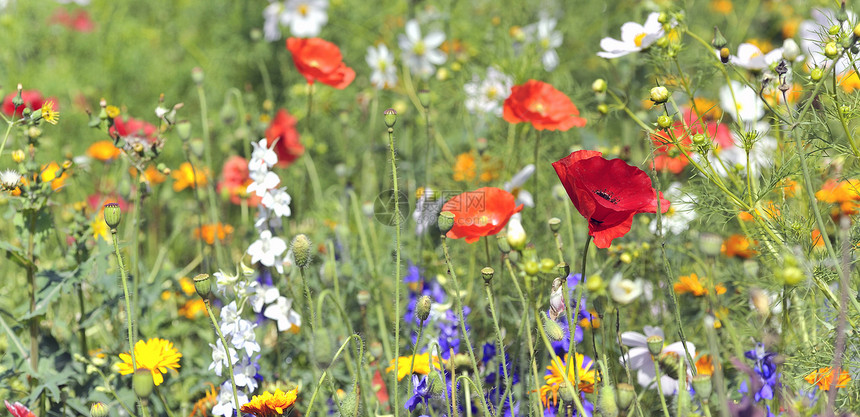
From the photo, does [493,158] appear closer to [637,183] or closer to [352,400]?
[637,183]

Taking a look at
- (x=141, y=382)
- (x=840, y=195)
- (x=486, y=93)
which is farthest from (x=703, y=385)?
(x=486, y=93)

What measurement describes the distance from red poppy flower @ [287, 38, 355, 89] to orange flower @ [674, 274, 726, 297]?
0.80 m

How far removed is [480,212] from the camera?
1.29 m

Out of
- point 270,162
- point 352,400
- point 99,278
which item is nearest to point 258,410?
point 352,400

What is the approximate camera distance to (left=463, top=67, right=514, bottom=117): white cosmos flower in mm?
2072

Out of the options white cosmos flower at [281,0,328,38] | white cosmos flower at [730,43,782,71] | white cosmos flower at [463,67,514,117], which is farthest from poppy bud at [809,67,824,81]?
white cosmos flower at [281,0,328,38]

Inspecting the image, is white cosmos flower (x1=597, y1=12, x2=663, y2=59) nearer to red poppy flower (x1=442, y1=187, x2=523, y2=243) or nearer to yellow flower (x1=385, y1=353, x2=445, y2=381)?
red poppy flower (x1=442, y1=187, x2=523, y2=243)

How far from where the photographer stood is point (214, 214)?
1.58 meters

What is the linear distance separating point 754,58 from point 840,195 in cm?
47

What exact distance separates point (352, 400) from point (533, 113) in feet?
2.20

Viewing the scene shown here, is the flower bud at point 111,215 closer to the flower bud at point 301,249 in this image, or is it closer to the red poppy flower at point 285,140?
the flower bud at point 301,249

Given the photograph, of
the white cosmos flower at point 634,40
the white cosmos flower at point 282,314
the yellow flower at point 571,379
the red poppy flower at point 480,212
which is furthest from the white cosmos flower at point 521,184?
the white cosmos flower at point 282,314

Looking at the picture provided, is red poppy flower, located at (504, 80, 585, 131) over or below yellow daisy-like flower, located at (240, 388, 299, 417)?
over

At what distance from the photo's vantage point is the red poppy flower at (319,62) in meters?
1.54
